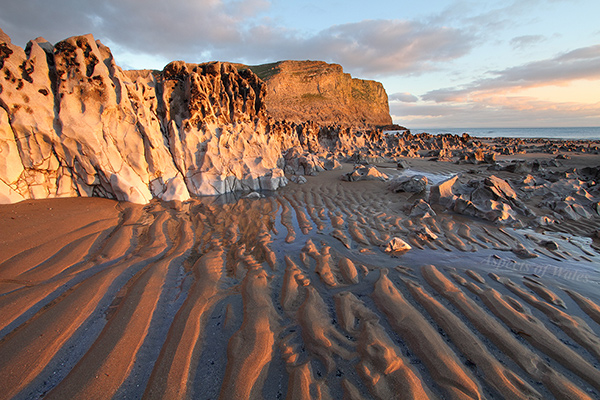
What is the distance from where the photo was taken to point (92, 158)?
6.21 metres

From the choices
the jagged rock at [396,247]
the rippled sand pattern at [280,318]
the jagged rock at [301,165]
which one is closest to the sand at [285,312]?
the rippled sand pattern at [280,318]

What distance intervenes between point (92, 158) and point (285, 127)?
42.2 ft

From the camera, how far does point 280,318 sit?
284cm

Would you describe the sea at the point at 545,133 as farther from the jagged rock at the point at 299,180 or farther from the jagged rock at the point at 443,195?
the jagged rock at the point at 299,180

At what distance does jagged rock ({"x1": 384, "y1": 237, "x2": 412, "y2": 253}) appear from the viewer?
181 inches

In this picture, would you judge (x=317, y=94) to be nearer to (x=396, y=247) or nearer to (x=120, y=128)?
(x=120, y=128)

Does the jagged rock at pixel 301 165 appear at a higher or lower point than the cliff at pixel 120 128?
lower

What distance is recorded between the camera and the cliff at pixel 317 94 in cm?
7489

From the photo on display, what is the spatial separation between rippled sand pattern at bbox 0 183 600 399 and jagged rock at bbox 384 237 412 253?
0.20 m

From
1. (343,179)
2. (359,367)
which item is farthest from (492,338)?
(343,179)

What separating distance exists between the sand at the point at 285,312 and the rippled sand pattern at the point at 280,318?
0.05 ft

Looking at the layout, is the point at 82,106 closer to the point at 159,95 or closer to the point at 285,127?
the point at 159,95

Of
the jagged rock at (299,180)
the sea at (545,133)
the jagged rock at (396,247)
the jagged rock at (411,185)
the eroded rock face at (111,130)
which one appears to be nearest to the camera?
the jagged rock at (396,247)

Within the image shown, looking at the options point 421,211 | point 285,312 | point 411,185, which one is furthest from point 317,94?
point 285,312
